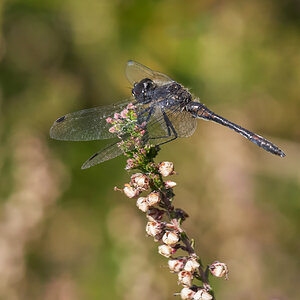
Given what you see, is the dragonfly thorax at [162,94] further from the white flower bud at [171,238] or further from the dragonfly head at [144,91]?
the white flower bud at [171,238]

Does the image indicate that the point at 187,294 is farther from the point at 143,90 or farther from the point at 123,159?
the point at 123,159

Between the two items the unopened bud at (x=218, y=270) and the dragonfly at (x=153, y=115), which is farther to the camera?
the dragonfly at (x=153, y=115)

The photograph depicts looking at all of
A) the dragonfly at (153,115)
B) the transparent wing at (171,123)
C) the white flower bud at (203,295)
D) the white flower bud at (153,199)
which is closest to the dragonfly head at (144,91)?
the dragonfly at (153,115)

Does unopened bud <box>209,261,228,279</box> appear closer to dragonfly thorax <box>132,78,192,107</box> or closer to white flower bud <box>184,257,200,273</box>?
white flower bud <box>184,257,200,273</box>

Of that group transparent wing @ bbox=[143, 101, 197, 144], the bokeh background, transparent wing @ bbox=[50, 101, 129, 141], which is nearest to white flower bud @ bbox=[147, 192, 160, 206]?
transparent wing @ bbox=[143, 101, 197, 144]

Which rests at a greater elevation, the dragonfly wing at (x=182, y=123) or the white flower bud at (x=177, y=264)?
the dragonfly wing at (x=182, y=123)

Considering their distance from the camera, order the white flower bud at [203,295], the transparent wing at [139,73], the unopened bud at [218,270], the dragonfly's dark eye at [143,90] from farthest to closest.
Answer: the transparent wing at [139,73] < the dragonfly's dark eye at [143,90] < the unopened bud at [218,270] < the white flower bud at [203,295]

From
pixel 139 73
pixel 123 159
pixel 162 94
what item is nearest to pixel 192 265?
pixel 162 94
